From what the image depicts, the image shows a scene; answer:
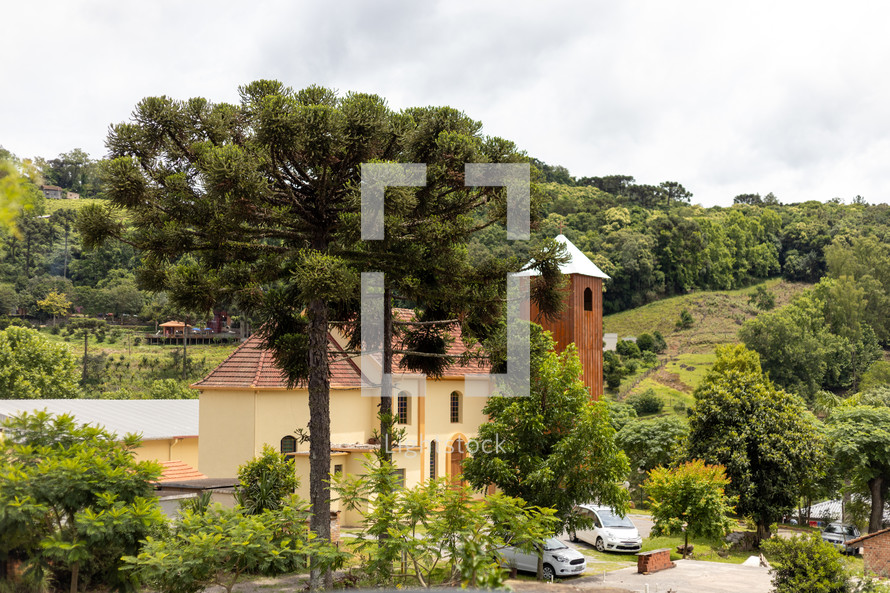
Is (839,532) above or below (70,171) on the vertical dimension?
below

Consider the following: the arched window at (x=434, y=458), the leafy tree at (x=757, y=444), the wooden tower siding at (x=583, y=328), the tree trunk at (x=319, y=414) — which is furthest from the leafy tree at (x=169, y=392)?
the tree trunk at (x=319, y=414)

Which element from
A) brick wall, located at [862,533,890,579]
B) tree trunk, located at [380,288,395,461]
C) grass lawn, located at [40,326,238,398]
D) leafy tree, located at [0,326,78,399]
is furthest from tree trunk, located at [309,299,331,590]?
grass lawn, located at [40,326,238,398]

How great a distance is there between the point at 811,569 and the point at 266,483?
14.3 m

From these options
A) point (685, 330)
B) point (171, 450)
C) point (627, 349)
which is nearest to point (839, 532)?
point (171, 450)

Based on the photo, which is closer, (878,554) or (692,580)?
→ (692,580)

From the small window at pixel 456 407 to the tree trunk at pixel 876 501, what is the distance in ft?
66.1

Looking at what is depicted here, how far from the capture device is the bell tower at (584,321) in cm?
3033

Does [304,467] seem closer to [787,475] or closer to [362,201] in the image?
[362,201]

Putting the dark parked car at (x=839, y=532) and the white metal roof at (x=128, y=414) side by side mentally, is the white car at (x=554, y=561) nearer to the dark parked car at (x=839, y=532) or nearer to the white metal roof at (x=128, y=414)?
the white metal roof at (x=128, y=414)

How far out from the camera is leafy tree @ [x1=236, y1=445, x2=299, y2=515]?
2078cm

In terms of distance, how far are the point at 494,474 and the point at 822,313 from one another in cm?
7825

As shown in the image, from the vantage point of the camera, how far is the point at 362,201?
16609mm

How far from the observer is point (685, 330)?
8762cm

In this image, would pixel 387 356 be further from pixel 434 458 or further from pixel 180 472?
pixel 434 458
